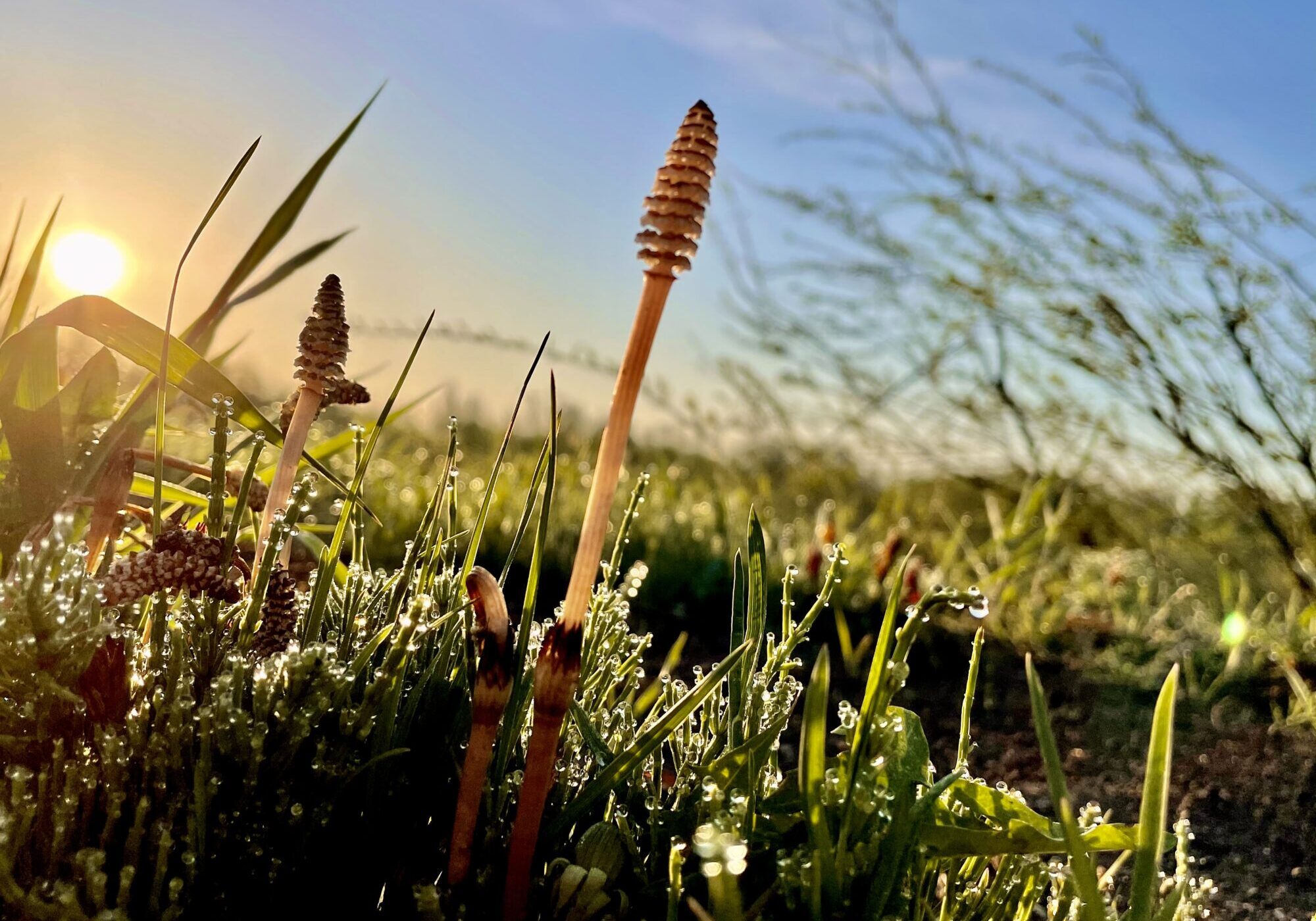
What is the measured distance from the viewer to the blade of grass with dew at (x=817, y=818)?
81 cm

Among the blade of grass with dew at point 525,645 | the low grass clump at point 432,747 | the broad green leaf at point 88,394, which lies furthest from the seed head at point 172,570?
the broad green leaf at point 88,394

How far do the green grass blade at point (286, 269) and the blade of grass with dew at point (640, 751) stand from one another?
0.69 metres

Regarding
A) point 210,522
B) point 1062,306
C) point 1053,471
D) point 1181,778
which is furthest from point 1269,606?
point 210,522

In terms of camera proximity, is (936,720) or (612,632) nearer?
(612,632)

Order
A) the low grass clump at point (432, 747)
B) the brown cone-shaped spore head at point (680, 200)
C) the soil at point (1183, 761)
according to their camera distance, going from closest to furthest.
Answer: the brown cone-shaped spore head at point (680, 200) < the low grass clump at point (432, 747) < the soil at point (1183, 761)

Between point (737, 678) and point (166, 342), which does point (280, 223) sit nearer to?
point (166, 342)

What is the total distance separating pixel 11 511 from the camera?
119 cm

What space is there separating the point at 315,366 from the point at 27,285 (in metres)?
0.72

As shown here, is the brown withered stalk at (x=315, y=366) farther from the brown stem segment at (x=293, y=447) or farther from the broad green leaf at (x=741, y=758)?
the broad green leaf at (x=741, y=758)

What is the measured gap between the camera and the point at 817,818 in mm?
835

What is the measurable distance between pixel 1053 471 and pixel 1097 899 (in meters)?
3.51

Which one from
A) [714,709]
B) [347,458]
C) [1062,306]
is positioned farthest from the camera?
[347,458]

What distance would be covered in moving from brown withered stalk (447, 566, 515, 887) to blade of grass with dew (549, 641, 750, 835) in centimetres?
11

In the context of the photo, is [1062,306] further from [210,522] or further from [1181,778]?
[210,522]
